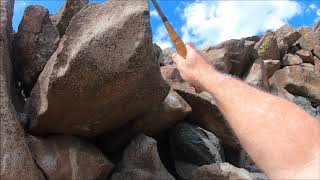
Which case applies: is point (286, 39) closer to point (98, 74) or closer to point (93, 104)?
point (93, 104)

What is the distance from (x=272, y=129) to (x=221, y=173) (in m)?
3.37

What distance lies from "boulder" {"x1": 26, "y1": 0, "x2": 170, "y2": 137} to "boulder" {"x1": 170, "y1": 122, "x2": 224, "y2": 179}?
5.61ft

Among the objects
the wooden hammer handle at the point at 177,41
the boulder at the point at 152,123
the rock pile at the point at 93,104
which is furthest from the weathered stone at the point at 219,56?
the wooden hammer handle at the point at 177,41

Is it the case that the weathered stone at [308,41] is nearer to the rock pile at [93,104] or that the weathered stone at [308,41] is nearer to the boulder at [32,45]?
the rock pile at [93,104]

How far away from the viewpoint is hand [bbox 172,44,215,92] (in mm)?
3783

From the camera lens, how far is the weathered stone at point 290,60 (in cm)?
2294

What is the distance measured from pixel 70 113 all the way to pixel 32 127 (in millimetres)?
572

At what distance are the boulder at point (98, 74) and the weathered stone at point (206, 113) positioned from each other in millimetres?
1978

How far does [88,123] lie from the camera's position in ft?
20.5

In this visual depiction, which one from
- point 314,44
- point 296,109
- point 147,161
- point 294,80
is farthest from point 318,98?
point 296,109

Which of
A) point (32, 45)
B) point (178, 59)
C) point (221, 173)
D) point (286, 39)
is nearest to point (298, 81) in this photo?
point (286, 39)

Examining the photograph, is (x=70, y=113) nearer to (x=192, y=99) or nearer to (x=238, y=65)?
(x=192, y=99)

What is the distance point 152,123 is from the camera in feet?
23.8

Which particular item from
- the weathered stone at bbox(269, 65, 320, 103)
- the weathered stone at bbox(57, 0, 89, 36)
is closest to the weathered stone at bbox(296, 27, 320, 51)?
the weathered stone at bbox(269, 65, 320, 103)
